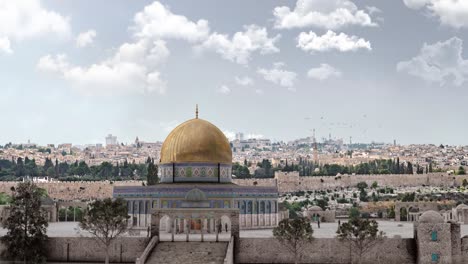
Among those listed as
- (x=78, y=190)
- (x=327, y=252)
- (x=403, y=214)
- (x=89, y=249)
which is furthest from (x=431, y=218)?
(x=78, y=190)

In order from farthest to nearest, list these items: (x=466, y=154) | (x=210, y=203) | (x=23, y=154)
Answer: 1. (x=466, y=154)
2. (x=23, y=154)
3. (x=210, y=203)

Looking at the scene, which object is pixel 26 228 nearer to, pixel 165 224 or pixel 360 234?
pixel 165 224

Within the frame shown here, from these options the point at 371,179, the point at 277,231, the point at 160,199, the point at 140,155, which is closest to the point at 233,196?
the point at 160,199

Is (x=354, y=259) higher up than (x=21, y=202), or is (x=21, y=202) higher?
(x=21, y=202)

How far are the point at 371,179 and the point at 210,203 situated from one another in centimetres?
6228

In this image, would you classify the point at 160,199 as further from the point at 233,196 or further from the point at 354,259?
the point at 354,259

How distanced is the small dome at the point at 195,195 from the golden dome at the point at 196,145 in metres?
2.16

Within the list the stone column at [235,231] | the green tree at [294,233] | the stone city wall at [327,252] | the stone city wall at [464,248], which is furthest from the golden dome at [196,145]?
the stone city wall at [464,248]

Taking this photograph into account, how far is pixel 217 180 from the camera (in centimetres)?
3127

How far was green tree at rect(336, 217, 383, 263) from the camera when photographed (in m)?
21.3

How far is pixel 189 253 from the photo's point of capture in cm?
2155

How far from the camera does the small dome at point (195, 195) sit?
1153 inches

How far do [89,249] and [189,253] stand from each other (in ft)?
11.5

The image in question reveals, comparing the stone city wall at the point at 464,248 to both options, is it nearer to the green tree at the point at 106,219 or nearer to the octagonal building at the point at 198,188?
the octagonal building at the point at 198,188
